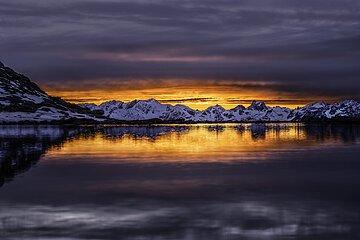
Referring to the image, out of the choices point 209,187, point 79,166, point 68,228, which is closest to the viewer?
point 68,228

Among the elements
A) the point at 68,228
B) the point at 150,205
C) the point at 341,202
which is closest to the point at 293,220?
the point at 341,202

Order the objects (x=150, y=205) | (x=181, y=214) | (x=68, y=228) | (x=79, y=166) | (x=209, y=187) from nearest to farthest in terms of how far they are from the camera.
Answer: (x=68, y=228), (x=181, y=214), (x=150, y=205), (x=209, y=187), (x=79, y=166)

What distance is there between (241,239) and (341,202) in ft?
28.7

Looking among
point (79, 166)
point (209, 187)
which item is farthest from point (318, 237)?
point (79, 166)

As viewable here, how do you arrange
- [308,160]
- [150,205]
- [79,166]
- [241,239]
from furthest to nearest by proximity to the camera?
[308,160] < [79,166] < [150,205] < [241,239]

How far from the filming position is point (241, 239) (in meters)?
17.8

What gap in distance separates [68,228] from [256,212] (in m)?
7.81

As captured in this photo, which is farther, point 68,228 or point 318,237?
point 68,228

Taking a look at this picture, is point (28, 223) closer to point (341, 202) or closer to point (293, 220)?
point (293, 220)

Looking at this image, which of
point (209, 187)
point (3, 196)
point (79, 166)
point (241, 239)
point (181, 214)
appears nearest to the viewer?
point (241, 239)

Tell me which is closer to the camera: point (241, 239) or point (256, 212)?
point (241, 239)

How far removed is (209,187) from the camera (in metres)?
30.4

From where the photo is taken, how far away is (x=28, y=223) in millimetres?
20328

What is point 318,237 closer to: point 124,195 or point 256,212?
point 256,212
